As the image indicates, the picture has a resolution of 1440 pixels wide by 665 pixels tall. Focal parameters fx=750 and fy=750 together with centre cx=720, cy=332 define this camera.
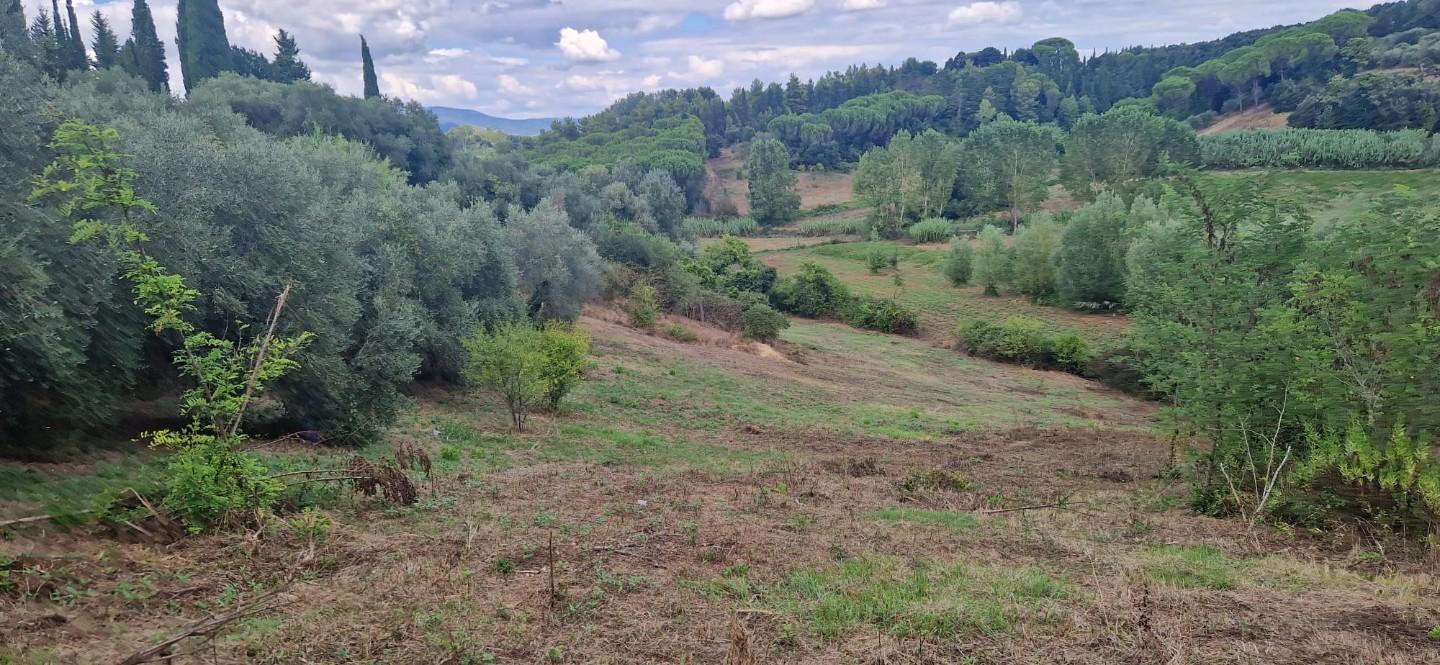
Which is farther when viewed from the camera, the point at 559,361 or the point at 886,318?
the point at 886,318

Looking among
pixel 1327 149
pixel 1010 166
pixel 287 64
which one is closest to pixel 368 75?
pixel 287 64

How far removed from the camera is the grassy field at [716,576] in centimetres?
627

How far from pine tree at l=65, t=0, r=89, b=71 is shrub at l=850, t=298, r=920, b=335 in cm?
5497

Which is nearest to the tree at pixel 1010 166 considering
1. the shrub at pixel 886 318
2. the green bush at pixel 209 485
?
the shrub at pixel 886 318

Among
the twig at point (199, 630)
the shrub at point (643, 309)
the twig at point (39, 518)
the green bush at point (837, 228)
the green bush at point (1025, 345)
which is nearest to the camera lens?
the twig at point (199, 630)

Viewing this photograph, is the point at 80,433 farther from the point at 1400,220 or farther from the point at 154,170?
the point at 1400,220

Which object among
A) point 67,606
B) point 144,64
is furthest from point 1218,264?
point 144,64

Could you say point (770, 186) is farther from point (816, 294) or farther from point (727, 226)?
point (816, 294)

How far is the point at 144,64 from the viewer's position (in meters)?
55.1

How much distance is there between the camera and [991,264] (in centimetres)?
6259

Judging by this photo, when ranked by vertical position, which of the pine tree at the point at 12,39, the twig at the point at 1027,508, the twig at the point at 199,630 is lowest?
the twig at the point at 1027,508

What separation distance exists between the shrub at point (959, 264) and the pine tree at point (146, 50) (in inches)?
2466

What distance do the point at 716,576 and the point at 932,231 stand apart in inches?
3276

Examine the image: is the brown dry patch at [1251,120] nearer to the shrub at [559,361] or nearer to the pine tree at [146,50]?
the shrub at [559,361]
